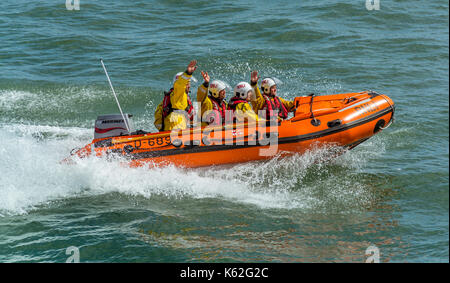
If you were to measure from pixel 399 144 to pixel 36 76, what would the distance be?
908 cm

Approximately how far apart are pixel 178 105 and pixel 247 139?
4.06ft

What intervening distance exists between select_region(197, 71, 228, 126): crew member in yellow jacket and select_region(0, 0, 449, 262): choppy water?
862mm

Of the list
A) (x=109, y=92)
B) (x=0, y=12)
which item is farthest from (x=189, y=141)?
(x=0, y=12)

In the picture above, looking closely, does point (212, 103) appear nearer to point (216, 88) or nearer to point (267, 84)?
point (216, 88)

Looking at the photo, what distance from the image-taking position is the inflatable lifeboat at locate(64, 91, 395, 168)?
27.7 ft

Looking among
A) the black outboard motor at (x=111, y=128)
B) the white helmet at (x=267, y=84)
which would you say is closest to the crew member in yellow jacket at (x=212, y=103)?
the white helmet at (x=267, y=84)

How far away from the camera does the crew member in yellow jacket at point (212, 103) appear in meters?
8.55

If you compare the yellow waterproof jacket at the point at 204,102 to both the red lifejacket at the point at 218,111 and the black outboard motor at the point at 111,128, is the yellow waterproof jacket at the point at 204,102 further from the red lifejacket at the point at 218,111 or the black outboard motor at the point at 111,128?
the black outboard motor at the point at 111,128

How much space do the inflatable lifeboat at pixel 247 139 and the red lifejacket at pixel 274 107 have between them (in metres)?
0.36

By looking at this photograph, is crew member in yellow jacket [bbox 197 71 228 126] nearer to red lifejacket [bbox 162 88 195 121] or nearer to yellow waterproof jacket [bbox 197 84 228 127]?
yellow waterproof jacket [bbox 197 84 228 127]

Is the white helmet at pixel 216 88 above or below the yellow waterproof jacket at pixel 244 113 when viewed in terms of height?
above

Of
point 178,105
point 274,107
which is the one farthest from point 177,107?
point 274,107

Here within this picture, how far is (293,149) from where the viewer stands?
8555mm

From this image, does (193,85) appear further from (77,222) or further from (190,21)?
(77,222)
